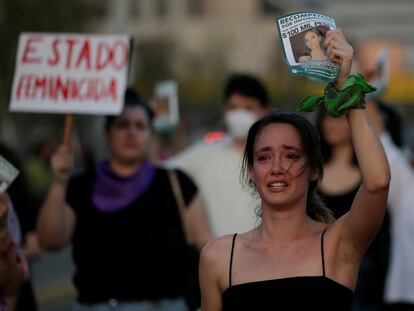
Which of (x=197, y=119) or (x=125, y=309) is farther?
(x=197, y=119)

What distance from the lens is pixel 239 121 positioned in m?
8.39

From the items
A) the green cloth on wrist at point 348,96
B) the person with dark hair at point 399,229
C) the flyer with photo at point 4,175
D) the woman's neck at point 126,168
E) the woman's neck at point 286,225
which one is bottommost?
the person with dark hair at point 399,229

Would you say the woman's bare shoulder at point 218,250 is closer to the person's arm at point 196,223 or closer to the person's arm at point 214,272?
the person's arm at point 214,272

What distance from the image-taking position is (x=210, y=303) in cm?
500

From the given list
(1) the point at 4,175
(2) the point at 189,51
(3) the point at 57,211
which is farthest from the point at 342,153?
(2) the point at 189,51

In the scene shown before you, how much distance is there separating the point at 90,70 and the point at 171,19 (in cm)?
9942

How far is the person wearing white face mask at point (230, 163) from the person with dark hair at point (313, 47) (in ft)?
8.91

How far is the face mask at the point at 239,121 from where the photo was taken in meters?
8.31

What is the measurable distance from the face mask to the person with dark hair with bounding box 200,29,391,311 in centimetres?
311

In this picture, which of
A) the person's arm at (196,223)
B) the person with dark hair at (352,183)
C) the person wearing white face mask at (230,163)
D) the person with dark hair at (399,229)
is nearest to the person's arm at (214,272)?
the person's arm at (196,223)

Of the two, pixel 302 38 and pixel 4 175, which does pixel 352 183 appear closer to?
pixel 4 175

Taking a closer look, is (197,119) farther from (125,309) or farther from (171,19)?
(125,309)

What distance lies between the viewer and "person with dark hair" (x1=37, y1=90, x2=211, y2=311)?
7.11m

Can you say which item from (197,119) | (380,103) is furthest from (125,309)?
→ (197,119)
